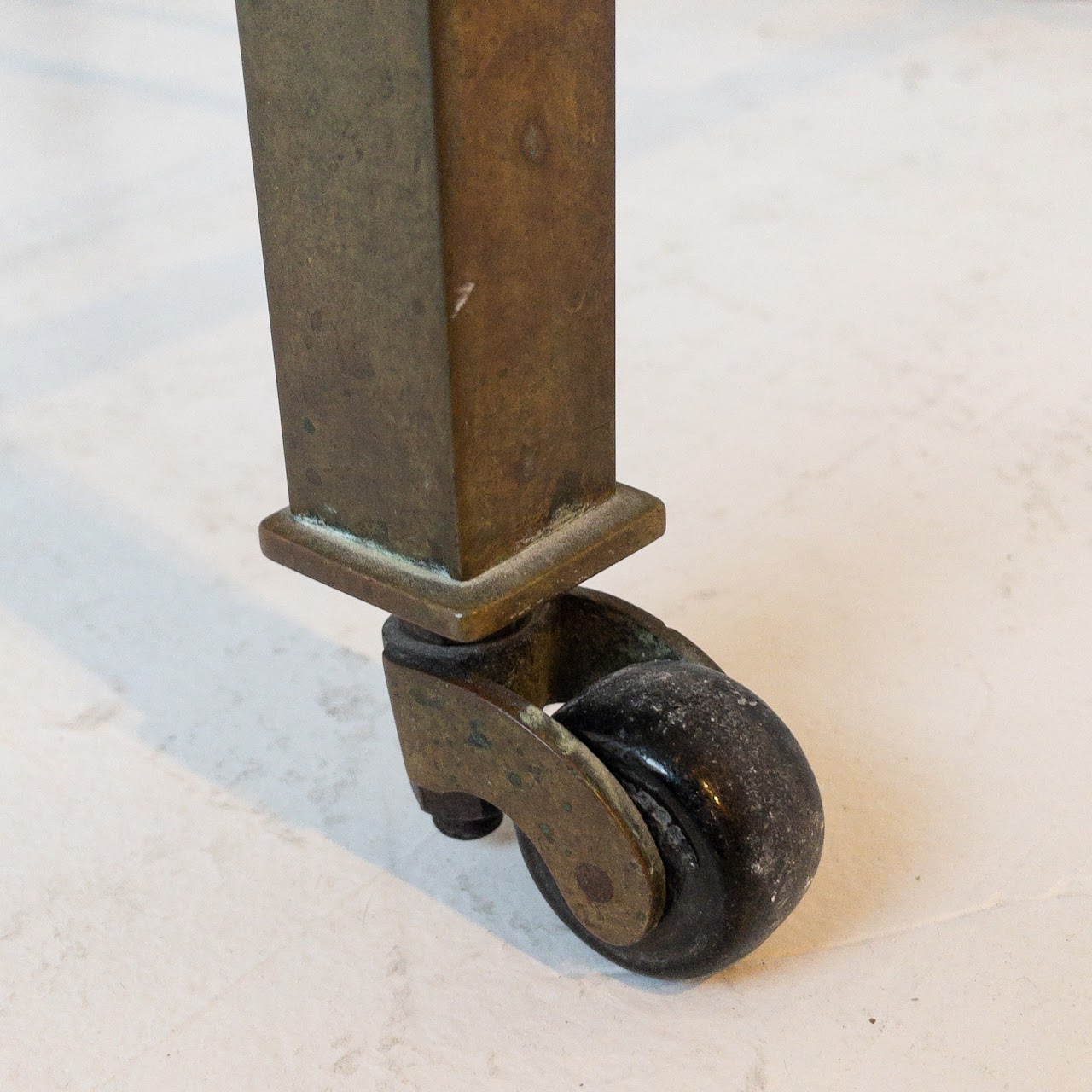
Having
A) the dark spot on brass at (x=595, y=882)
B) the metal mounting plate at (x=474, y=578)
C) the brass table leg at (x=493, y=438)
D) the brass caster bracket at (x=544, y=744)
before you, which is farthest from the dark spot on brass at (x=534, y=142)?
the dark spot on brass at (x=595, y=882)

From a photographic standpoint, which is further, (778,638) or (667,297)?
(667,297)

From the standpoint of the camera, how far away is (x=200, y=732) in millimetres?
1733

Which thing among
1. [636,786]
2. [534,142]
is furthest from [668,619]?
[534,142]

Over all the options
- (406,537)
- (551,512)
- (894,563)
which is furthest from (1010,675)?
(406,537)

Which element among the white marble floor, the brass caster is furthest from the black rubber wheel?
the white marble floor

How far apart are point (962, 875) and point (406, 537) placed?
0.67 meters

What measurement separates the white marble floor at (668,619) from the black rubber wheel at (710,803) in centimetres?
11

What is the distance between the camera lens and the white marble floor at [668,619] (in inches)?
52.9

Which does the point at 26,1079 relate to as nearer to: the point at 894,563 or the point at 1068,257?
the point at 894,563

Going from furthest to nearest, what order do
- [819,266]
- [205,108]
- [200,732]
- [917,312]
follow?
[205,108] → [819,266] → [917,312] → [200,732]

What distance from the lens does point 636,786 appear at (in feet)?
4.27

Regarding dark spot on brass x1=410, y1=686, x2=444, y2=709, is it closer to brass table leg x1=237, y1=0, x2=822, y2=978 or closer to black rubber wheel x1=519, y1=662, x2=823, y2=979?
brass table leg x1=237, y1=0, x2=822, y2=978

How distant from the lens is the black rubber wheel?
4.13 feet

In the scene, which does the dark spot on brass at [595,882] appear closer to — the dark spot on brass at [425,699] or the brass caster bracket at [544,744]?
the brass caster bracket at [544,744]
